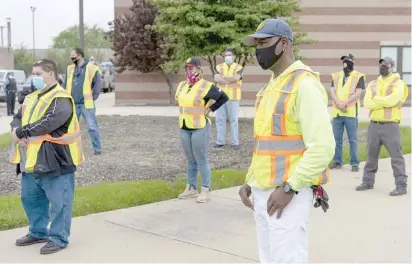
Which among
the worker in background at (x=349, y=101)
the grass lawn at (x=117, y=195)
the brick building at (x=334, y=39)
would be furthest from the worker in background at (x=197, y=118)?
the brick building at (x=334, y=39)

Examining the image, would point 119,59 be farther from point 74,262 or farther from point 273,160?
point 273,160

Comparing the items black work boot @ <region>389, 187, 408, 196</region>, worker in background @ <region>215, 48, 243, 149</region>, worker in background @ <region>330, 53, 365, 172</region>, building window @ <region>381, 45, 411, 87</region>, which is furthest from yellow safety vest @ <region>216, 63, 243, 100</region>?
building window @ <region>381, 45, 411, 87</region>

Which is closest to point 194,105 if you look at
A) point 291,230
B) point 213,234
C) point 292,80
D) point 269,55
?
point 213,234

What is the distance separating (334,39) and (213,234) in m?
20.3

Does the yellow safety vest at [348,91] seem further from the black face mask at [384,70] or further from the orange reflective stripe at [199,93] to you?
the orange reflective stripe at [199,93]

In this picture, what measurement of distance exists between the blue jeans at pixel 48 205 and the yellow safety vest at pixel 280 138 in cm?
247

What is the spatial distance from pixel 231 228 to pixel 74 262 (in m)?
1.77

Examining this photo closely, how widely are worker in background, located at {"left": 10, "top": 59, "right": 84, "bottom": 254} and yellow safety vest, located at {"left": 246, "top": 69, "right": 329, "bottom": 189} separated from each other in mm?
2443

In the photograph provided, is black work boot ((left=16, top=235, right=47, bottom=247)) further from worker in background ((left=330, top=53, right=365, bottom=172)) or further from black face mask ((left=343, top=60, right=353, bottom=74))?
black face mask ((left=343, top=60, right=353, bottom=74))

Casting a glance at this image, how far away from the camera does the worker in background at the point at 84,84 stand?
10656mm

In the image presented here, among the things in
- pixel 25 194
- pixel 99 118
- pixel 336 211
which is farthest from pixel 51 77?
pixel 99 118

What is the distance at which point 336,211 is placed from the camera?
712 centimetres

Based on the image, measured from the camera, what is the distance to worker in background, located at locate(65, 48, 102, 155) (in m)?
10.7

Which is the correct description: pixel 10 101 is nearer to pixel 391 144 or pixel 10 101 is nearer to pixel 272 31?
pixel 391 144
